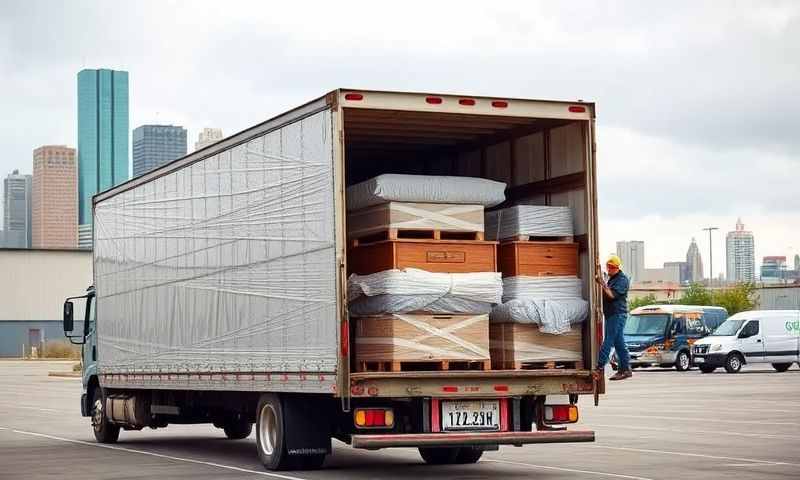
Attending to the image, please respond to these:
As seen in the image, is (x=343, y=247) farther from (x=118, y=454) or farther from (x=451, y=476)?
(x=118, y=454)

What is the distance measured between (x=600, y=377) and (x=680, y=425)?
8.67 meters

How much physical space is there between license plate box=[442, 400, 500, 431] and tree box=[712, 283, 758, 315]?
8360 cm

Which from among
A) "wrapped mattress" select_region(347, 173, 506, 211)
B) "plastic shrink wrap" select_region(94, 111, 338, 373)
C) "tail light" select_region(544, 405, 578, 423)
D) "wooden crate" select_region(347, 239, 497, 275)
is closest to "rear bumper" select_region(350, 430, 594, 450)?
"tail light" select_region(544, 405, 578, 423)

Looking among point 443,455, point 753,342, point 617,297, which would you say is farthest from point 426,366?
point 753,342

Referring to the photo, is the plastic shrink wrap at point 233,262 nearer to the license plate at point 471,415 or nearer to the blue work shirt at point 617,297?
the license plate at point 471,415

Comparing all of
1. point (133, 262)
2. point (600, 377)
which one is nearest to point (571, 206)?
point (600, 377)

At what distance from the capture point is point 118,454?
60.0ft

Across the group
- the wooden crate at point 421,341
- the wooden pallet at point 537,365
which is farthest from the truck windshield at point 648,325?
the wooden crate at point 421,341

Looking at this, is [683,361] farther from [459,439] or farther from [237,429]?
[459,439]

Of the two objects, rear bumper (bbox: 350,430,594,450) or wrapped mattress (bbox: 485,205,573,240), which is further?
wrapped mattress (bbox: 485,205,573,240)

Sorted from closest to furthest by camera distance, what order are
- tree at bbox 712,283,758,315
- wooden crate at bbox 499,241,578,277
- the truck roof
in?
the truck roof
wooden crate at bbox 499,241,578,277
tree at bbox 712,283,758,315

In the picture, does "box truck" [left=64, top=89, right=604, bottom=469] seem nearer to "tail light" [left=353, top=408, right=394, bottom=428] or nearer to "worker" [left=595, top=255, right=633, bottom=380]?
"tail light" [left=353, top=408, right=394, bottom=428]

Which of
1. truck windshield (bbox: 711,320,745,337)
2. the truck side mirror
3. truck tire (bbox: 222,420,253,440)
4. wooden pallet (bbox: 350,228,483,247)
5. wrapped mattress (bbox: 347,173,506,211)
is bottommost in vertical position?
truck tire (bbox: 222,420,253,440)

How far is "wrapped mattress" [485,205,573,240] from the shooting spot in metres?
14.4
